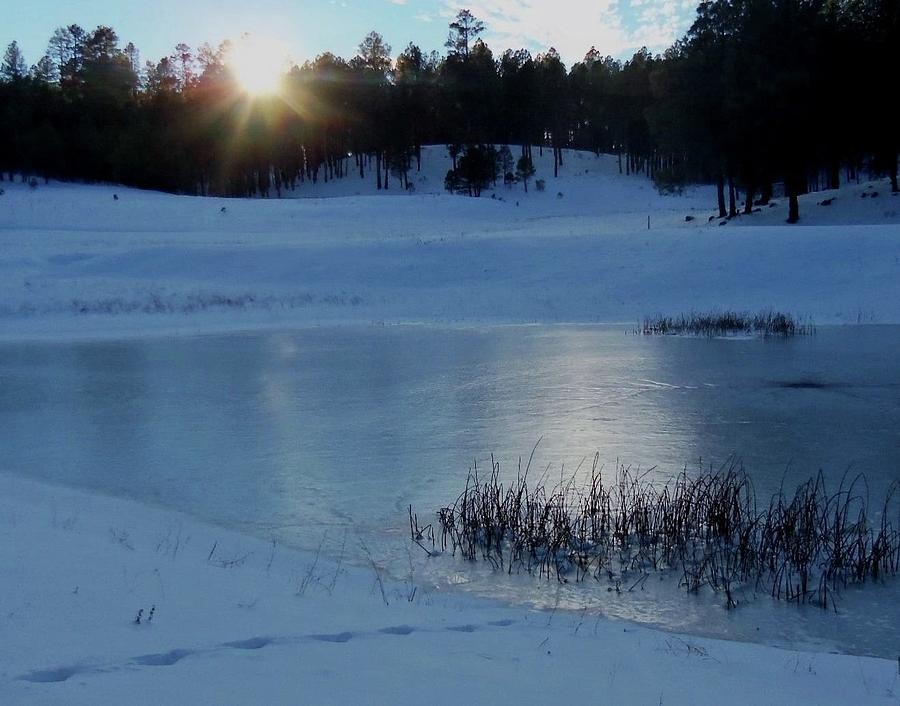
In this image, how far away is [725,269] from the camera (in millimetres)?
30922

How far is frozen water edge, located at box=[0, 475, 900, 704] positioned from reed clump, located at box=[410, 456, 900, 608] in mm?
1047

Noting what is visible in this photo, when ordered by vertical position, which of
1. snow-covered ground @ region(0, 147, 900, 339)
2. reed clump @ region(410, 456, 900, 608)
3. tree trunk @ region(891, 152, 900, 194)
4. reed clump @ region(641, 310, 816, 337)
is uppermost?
tree trunk @ region(891, 152, 900, 194)

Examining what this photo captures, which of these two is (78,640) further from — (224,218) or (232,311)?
(224,218)

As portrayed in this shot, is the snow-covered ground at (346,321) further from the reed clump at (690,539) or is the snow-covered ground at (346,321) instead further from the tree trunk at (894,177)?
the tree trunk at (894,177)

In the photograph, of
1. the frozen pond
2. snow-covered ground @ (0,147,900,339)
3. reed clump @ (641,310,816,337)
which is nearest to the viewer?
the frozen pond

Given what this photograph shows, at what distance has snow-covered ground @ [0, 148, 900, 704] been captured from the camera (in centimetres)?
434

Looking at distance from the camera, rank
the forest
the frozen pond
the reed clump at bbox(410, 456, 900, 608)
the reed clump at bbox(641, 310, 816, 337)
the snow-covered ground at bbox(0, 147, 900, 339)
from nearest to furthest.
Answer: the reed clump at bbox(410, 456, 900, 608) < the frozen pond < the reed clump at bbox(641, 310, 816, 337) < the snow-covered ground at bbox(0, 147, 900, 339) < the forest

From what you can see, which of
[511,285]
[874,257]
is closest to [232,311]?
[511,285]

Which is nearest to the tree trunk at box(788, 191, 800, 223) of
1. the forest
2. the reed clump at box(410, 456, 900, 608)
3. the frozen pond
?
the forest

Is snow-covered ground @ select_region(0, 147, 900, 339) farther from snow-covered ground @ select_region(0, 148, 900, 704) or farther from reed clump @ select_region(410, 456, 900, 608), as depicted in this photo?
reed clump @ select_region(410, 456, 900, 608)

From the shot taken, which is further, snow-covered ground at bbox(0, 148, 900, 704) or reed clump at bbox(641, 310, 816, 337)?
reed clump at bbox(641, 310, 816, 337)

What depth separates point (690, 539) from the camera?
24.8ft

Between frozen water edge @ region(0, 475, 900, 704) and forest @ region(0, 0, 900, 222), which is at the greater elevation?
forest @ region(0, 0, 900, 222)

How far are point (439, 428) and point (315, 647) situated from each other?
745 centimetres
